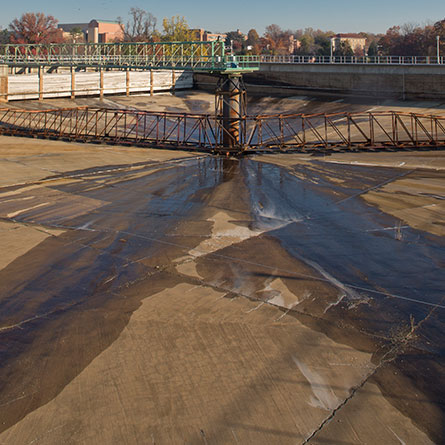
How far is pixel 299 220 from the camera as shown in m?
18.1

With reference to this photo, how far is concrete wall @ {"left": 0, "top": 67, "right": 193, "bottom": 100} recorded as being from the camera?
56938mm

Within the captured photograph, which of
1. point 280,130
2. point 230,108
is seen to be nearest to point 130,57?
point 280,130

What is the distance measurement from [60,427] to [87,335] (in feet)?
8.67

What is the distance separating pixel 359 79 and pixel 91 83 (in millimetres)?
31241

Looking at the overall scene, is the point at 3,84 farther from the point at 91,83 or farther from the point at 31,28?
the point at 31,28

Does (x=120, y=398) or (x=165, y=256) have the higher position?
(x=165, y=256)

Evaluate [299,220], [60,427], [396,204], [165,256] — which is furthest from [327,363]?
[396,204]

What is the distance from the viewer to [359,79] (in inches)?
2203

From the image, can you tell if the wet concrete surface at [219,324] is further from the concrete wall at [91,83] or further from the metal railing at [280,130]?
the concrete wall at [91,83]

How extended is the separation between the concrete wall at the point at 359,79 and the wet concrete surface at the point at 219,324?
3580 centimetres

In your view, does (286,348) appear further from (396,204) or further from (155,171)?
(155,171)

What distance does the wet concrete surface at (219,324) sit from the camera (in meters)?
7.59

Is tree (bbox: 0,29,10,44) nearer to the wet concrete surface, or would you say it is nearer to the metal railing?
the metal railing

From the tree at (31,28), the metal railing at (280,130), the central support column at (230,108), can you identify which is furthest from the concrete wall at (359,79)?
the tree at (31,28)
